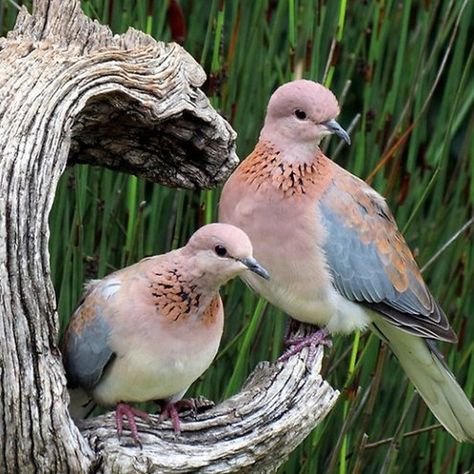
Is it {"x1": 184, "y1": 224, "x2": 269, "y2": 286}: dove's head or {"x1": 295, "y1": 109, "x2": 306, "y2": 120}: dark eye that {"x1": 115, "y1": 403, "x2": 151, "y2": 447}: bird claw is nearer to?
{"x1": 184, "y1": 224, "x2": 269, "y2": 286}: dove's head

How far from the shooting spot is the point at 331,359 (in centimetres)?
376

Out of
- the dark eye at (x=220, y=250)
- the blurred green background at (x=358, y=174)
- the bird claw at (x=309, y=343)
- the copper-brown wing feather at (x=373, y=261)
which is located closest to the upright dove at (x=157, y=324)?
the dark eye at (x=220, y=250)

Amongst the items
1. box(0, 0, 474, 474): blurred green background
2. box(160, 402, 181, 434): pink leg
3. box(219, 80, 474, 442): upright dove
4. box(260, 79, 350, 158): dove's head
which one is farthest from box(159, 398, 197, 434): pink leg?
box(260, 79, 350, 158): dove's head

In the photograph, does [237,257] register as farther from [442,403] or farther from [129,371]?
[442,403]

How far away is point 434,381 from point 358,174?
0.66 m

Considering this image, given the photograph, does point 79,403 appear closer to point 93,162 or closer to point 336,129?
point 93,162

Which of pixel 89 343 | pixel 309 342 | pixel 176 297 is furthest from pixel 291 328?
pixel 89 343

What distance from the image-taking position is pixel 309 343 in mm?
3383

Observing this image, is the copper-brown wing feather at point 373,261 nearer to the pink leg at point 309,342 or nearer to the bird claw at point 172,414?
the pink leg at point 309,342

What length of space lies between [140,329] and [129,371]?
0.10 meters

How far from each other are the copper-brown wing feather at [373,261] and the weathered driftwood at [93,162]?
325 mm

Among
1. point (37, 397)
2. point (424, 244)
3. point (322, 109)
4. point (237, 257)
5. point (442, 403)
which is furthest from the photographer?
point (424, 244)

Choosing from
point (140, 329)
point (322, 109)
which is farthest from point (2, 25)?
point (140, 329)

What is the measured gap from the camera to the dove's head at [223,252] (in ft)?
9.36
